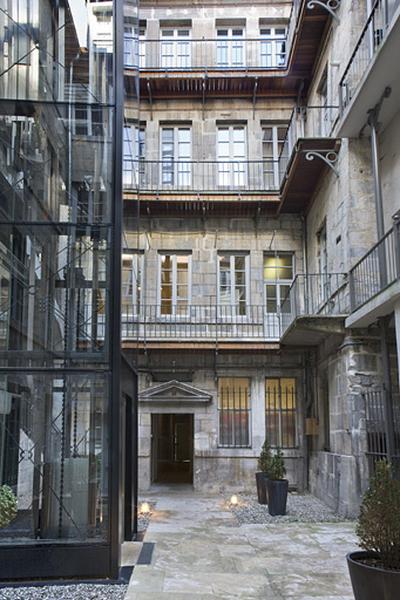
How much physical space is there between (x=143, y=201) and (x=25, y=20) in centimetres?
689

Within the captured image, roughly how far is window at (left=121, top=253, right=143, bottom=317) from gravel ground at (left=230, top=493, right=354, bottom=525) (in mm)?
4288

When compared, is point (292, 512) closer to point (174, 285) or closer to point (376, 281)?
point (376, 281)

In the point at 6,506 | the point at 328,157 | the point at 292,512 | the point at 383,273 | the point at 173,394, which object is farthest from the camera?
the point at 173,394

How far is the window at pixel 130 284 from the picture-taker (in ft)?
26.2

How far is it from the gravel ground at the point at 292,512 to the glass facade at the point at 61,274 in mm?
4770

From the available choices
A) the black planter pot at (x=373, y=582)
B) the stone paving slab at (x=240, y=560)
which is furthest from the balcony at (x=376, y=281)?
the black planter pot at (x=373, y=582)

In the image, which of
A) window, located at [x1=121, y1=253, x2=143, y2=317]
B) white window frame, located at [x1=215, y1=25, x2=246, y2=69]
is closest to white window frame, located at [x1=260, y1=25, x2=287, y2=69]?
white window frame, located at [x1=215, y1=25, x2=246, y2=69]

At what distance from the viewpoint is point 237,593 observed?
6.03 meters

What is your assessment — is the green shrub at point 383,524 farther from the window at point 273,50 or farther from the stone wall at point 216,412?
the window at point 273,50

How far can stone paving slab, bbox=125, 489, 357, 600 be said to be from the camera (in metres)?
6.10


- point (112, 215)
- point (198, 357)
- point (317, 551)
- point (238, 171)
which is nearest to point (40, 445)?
point (112, 215)

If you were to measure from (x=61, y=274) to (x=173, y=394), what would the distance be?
807 centimetres

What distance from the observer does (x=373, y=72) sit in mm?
9422

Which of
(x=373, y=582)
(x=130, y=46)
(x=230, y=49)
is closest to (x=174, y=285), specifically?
(x=230, y=49)
